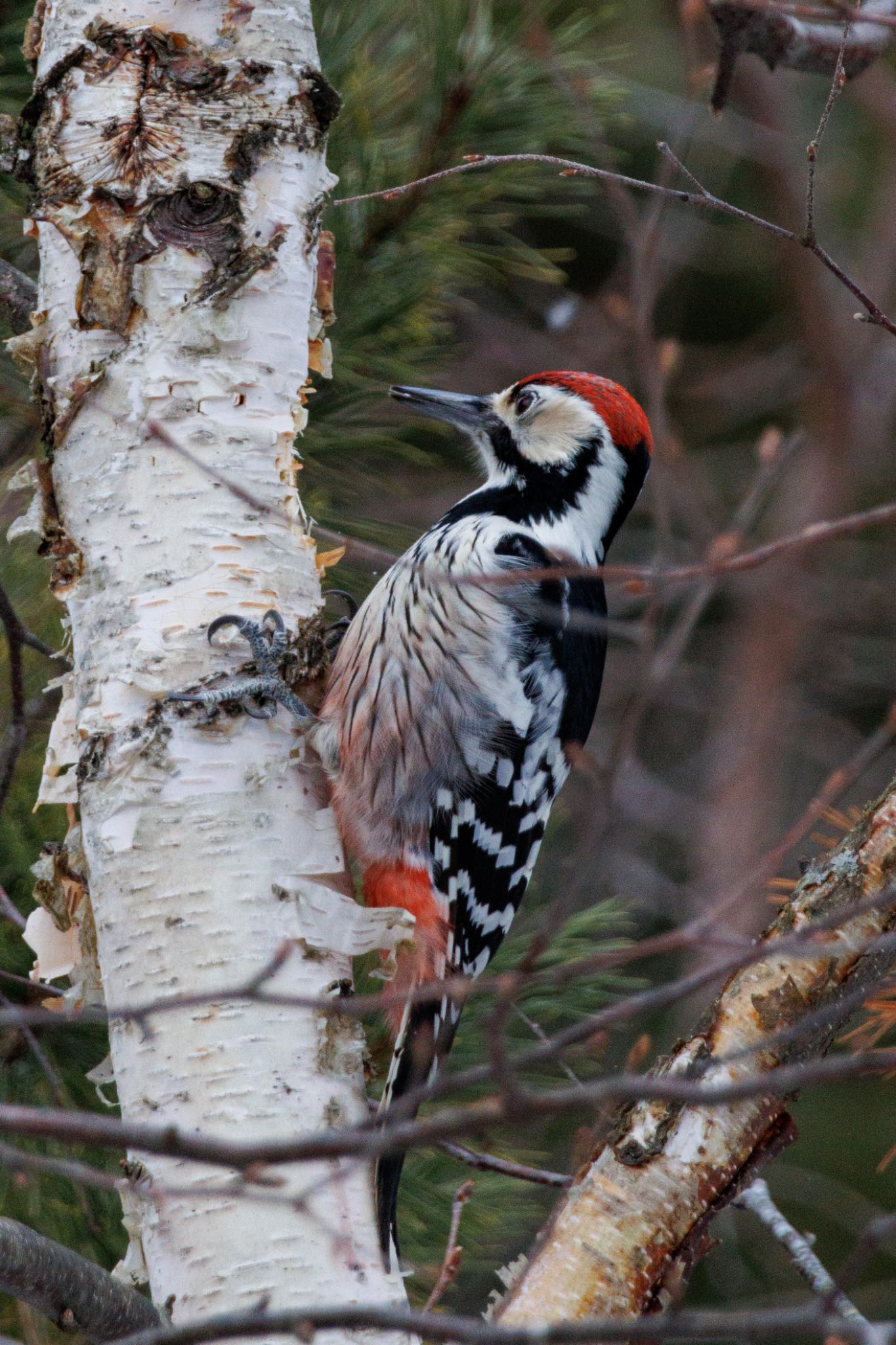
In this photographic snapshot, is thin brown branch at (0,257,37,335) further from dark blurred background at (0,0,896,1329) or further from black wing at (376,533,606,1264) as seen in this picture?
black wing at (376,533,606,1264)

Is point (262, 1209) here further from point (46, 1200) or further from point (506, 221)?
point (506, 221)

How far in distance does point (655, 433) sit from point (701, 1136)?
31.4 inches

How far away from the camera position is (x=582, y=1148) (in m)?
1.34

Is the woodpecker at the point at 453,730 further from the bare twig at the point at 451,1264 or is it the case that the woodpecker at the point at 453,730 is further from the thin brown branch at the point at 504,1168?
the bare twig at the point at 451,1264

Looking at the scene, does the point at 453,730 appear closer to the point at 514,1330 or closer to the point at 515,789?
the point at 515,789

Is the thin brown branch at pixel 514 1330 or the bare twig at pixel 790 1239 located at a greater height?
the thin brown branch at pixel 514 1330

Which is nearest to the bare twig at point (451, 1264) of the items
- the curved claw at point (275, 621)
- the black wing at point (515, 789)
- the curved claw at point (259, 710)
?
the black wing at point (515, 789)

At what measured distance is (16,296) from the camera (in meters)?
2.05

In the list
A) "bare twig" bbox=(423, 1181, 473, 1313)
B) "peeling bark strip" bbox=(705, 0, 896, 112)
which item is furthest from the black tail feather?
"peeling bark strip" bbox=(705, 0, 896, 112)

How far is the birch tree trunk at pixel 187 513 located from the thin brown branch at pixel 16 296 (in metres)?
0.17

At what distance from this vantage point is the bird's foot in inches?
68.2

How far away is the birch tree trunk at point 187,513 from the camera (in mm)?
1523

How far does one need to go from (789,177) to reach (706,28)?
0.60m

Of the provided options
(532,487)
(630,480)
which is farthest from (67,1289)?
(630,480)
